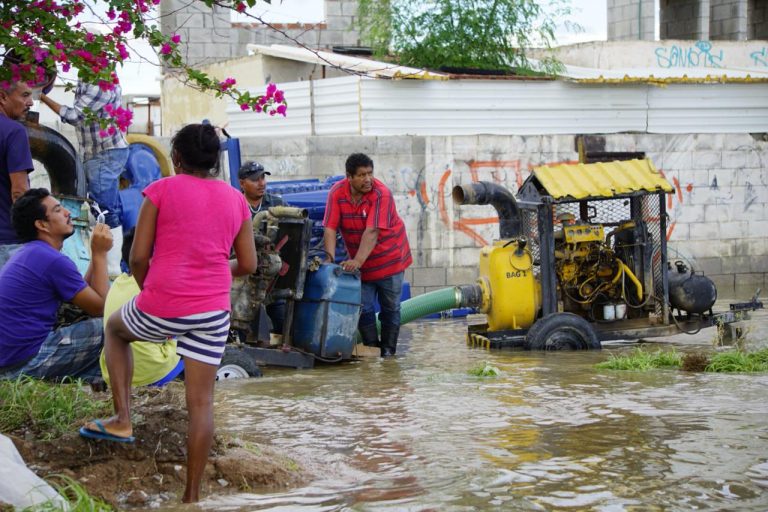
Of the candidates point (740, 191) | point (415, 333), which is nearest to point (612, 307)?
point (415, 333)

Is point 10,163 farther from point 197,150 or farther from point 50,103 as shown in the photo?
point 197,150

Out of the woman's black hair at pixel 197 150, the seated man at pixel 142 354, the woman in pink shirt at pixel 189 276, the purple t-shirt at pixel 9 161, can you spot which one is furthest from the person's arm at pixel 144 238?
the purple t-shirt at pixel 9 161

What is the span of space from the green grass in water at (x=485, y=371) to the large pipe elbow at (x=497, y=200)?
2.32 metres

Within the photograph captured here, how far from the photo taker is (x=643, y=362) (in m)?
9.43

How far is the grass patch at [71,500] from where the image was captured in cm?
434

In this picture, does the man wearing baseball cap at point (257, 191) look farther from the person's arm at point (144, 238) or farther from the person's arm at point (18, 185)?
the person's arm at point (144, 238)

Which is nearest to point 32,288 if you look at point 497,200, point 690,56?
point 497,200

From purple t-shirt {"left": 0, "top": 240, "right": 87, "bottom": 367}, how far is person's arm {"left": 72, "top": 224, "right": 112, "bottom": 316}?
55 millimetres

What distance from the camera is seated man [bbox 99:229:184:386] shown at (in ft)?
21.4

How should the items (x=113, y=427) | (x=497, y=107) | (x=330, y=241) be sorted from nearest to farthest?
(x=113, y=427), (x=330, y=241), (x=497, y=107)

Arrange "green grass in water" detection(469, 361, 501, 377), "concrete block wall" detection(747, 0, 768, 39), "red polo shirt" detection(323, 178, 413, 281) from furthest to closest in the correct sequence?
"concrete block wall" detection(747, 0, 768, 39) → "red polo shirt" detection(323, 178, 413, 281) → "green grass in water" detection(469, 361, 501, 377)

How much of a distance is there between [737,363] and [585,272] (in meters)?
2.07

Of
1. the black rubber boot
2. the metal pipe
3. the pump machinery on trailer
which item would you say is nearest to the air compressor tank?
the pump machinery on trailer

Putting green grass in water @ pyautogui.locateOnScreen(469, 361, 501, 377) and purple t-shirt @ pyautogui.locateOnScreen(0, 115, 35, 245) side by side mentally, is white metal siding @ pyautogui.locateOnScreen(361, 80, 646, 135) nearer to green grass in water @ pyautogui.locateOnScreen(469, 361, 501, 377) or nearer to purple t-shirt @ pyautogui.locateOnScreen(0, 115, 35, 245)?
green grass in water @ pyautogui.locateOnScreen(469, 361, 501, 377)
